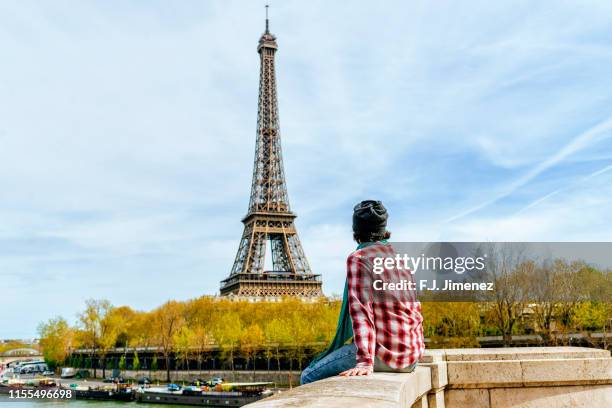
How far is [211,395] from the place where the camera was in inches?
1649

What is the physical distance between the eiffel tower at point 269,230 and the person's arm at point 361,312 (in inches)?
2785

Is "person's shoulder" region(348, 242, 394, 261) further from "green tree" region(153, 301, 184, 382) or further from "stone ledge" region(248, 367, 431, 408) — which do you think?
"green tree" region(153, 301, 184, 382)

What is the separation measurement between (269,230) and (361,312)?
74.0 meters

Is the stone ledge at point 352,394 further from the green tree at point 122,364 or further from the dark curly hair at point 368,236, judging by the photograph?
the green tree at point 122,364

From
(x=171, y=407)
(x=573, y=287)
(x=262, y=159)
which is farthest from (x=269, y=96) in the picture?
(x=573, y=287)

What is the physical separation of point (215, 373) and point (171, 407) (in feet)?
51.3

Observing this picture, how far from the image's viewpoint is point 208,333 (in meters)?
62.0

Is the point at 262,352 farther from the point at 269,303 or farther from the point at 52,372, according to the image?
the point at 52,372

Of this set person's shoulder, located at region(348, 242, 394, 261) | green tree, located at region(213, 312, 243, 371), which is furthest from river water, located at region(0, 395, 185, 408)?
person's shoulder, located at region(348, 242, 394, 261)

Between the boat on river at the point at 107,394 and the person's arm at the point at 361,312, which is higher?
the person's arm at the point at 361,312

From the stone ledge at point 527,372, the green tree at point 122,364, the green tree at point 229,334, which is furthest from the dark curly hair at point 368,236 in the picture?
the green tree at point 122,364

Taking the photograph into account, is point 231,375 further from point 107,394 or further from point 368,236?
point 368,236

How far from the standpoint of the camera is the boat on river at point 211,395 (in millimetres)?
40656

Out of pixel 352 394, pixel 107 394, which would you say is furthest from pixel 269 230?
pixel 352 394
